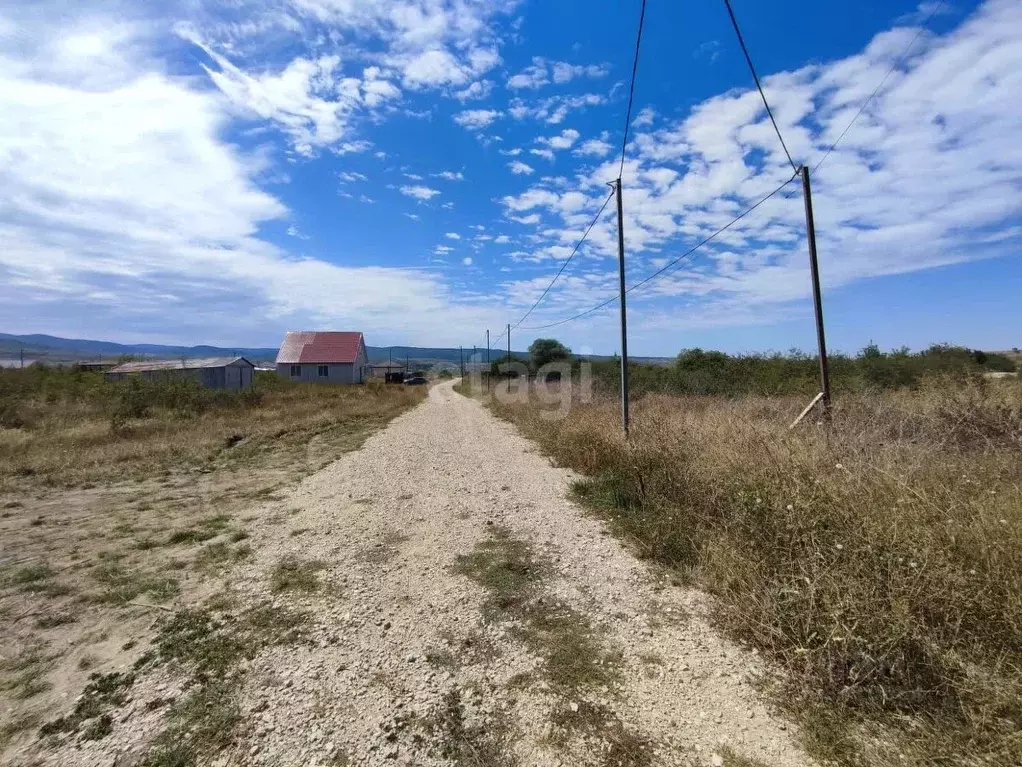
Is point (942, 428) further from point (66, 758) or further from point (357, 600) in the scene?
point (66, 758)

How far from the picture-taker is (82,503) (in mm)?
7082

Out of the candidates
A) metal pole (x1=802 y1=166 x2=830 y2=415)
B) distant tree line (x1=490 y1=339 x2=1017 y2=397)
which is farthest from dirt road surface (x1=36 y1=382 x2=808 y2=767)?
distant tree line (x1=490 y1=339 x2=1017 y2=397)

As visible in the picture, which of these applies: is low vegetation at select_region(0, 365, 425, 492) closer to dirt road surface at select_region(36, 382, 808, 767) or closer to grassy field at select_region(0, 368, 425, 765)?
grassy field at select_region(0, 368, 425, 765)

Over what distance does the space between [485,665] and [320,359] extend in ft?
156

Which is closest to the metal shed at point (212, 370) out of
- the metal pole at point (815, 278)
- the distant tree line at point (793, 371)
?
the distant tree line at point (793, 371)

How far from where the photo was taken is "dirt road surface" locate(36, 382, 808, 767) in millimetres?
2326

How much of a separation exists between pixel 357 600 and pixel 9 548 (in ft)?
15.0

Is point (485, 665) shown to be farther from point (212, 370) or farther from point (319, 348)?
point (319, 348)

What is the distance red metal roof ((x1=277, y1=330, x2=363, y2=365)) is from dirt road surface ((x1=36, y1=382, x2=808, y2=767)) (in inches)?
1722

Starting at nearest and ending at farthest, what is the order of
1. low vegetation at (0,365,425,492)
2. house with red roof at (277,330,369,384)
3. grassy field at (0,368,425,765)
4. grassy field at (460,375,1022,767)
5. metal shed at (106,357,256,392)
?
grassy field at (460,375,1022,767) < grassy field at (0,368,425,765) < low vegetation at (0,365,425,492) < metal shed at (106,357,256,392) < house with red roof at (277,330,369,384)

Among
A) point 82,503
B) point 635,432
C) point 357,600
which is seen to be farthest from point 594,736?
point 82,503

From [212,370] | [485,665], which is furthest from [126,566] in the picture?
[212,370]

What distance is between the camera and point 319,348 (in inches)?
1865

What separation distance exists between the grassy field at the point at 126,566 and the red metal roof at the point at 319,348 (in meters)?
33.7
